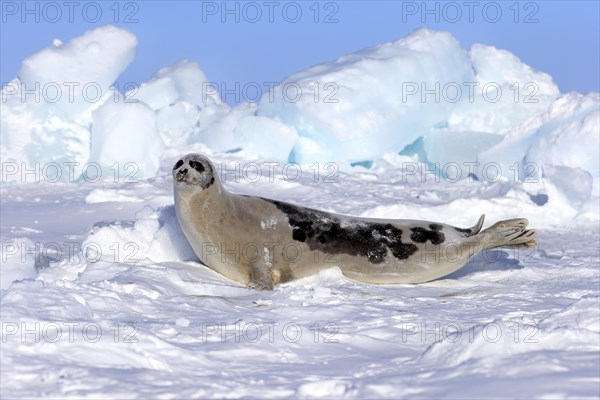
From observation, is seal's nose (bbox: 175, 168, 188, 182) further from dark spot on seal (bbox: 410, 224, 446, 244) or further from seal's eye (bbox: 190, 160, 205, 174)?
dark spot on seal (bbox: 410, 224, 446, 244)

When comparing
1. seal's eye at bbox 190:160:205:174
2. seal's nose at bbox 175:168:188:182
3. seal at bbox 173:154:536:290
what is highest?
seal's eye at bbox 190:160:205:174

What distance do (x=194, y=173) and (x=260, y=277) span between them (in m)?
0.71

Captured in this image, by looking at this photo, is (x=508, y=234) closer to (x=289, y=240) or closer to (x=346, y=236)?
(x=346, y=236)

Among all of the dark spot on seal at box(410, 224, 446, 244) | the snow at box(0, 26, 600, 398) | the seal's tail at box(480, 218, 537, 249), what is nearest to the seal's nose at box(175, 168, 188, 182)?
the snow at box(0, 26, 600, 398)

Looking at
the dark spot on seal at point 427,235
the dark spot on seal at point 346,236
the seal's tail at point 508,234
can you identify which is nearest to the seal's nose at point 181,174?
the dark spot on seal at point 346,236

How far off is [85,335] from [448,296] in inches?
85.8

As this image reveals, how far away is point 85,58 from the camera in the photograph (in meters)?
11.2

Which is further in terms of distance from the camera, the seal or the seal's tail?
the seal's tail

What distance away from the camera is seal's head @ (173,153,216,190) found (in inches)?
200

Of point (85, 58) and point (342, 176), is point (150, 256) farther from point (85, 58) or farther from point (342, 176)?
point (85, 58)

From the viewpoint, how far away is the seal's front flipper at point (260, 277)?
4809mm

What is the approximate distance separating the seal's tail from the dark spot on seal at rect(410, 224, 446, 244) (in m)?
0.27

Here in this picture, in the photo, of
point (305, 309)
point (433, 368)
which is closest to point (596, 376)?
point (433, 368)

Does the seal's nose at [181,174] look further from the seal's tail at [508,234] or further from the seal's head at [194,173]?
the seal's tail at [508,234]
